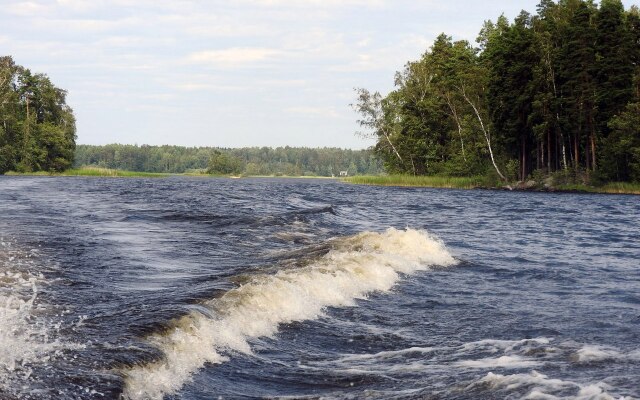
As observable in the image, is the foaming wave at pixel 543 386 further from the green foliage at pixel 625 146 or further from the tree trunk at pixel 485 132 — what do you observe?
the tree trunk at pixel 485 132

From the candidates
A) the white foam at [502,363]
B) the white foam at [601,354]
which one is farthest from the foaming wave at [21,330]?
the white foam at [601,354]

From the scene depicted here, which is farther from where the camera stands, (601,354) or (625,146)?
(625,146)

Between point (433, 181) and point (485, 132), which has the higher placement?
point (485, 132)

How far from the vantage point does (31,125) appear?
12381 cm

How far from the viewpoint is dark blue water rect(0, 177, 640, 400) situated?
8.57 m

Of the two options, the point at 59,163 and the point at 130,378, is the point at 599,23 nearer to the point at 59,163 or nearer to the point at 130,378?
the point at 130,378

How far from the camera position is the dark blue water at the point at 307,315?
857 centimetres

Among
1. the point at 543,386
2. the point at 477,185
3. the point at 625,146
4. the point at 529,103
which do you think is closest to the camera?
the point at 543,386

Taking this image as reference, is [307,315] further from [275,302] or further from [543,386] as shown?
[543,386]

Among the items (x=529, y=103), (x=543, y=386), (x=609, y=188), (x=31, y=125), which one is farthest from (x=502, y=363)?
(x=31, y=125)

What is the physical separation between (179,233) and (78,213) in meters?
7.79

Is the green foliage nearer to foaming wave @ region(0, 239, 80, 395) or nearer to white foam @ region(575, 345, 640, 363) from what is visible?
white foam @ region(575, 345, 640, 363)

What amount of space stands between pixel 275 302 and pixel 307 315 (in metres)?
0.61

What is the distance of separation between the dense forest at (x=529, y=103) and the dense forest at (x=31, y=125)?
56.3 meters
